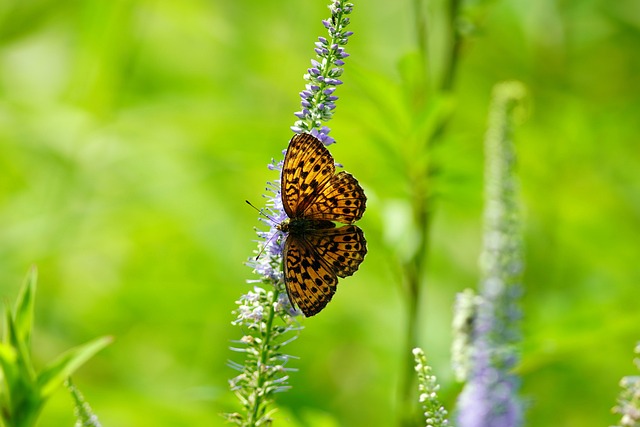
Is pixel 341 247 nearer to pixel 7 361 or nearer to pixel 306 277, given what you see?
pixel 306 277

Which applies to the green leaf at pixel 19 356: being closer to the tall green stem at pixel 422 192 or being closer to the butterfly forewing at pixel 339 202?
the butterfly forewing at pixel 339 202

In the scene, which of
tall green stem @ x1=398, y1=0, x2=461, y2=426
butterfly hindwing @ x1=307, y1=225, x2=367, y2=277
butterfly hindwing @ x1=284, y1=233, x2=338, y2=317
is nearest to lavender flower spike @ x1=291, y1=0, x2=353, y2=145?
butterfly hindwing @ x1=284, y1=233, x2=338, y2=317

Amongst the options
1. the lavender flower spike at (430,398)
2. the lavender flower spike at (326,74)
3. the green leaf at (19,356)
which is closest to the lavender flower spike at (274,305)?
the lavender flower spike at (326,74)

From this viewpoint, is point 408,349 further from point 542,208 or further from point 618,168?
point 618,168

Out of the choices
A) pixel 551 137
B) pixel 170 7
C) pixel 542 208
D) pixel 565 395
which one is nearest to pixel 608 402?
pixel 565 395

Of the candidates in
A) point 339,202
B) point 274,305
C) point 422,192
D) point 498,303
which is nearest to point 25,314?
point 274,305
